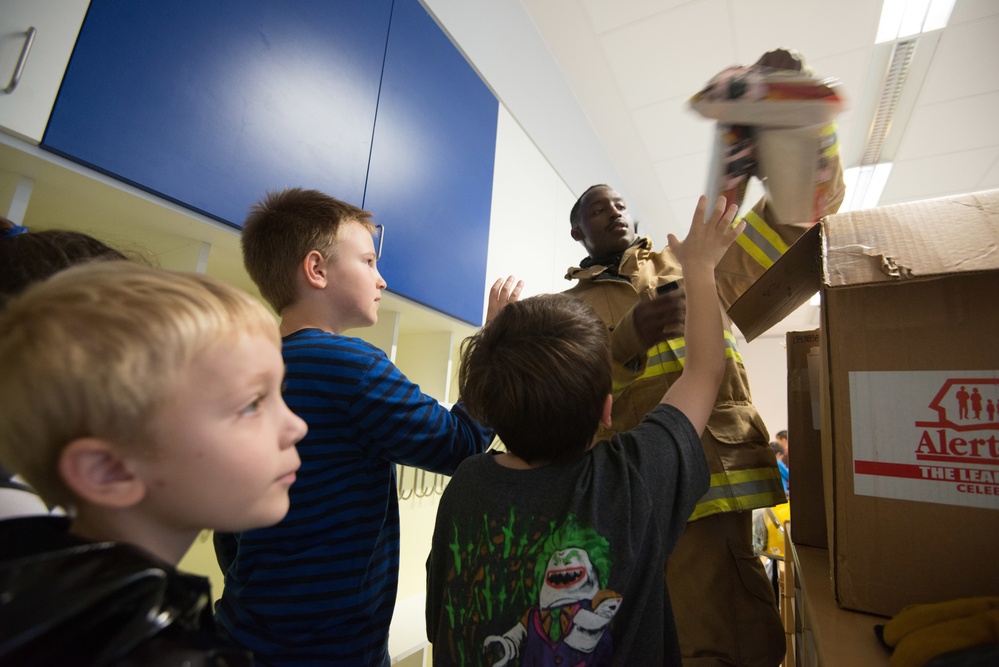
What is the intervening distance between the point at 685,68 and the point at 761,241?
6.82 ft

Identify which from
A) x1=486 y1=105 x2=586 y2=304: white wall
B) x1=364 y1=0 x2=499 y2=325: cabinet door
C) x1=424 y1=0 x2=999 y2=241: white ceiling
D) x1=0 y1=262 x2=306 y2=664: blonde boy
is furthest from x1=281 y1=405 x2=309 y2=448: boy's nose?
x1=424 y1=0 x2=999 y2=241: white ceiling

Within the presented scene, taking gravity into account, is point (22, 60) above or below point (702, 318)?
above

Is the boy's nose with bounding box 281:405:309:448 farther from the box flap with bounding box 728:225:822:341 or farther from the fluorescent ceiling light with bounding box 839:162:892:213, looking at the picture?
the fluorescent ceiling light with bounding box 839:162:892:213

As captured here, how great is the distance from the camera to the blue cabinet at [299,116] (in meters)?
0.81

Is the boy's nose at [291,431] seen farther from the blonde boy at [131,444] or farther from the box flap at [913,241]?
the box flap at [913,241]

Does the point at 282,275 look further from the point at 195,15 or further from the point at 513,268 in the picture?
the point at 513,268

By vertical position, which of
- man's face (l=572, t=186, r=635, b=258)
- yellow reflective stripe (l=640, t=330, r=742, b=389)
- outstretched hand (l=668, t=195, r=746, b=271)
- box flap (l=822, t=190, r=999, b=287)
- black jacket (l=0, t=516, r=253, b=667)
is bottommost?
black jacket (l=0, t=516, r=253, b=667)

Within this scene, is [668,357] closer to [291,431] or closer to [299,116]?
[291,431]

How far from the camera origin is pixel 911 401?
52 cm

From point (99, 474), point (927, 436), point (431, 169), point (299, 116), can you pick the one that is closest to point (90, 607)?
point (99, 474)

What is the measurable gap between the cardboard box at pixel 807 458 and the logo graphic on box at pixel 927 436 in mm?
239

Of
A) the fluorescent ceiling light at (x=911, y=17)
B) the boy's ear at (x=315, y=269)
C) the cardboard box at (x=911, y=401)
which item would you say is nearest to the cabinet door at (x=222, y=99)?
the boy's ear at (x=315, y=269)

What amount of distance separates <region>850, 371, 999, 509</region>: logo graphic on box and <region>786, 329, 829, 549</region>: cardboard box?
0.24 meters

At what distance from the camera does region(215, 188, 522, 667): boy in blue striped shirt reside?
0.64m
